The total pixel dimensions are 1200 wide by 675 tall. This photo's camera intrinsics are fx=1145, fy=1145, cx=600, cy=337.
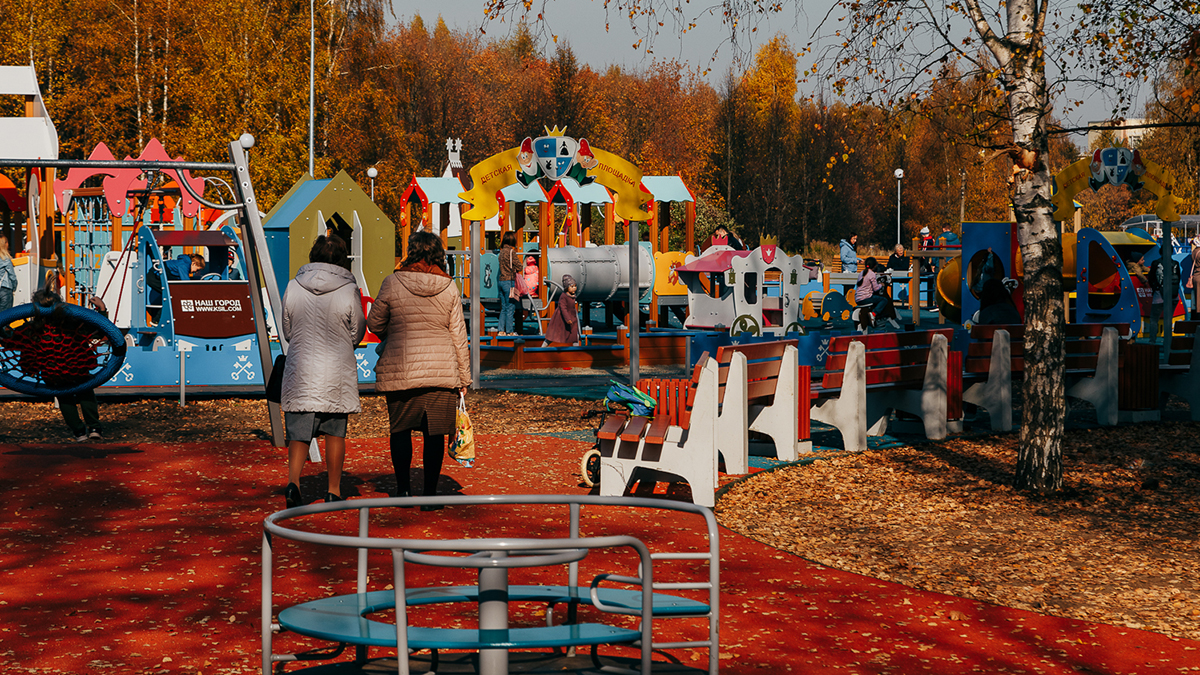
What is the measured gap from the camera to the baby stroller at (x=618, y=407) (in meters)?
8.22

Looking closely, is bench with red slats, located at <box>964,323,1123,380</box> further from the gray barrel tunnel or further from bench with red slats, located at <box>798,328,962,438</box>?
the gray barrel tunnel

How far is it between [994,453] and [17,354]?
8359mm

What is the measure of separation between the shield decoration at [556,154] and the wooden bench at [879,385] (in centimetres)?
630

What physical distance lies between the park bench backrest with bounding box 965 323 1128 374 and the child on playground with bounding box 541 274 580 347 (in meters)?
7.37

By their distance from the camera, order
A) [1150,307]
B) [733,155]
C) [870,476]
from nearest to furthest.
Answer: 1. [870,476]
2. [1150,307]
3. [733,155]

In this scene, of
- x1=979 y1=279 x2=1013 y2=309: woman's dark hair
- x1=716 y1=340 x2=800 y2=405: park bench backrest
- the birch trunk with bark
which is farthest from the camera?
x1=979 y1=279 x2=1013 y2=309: woman's dark hair

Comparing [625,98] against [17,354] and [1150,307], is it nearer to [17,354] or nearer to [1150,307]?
[1150,307]

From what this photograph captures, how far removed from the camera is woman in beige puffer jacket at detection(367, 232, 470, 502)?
7.29 m

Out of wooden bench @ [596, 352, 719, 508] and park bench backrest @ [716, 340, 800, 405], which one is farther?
park bench backrest @ [716, 340, 800, 405]

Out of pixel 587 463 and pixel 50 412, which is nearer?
pixel 587 463

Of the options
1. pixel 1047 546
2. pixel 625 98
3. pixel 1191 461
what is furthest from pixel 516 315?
pixel 625 98

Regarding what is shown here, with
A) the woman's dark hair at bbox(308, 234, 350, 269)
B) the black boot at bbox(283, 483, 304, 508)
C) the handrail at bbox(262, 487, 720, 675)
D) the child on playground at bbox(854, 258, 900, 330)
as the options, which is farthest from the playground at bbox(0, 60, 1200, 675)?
the child on playground at bbox(854, 258, 900, 330)

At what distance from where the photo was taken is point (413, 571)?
598 centimetres

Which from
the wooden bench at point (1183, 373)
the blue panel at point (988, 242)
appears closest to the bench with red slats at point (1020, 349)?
the wooden bench at point (1183, 373)
